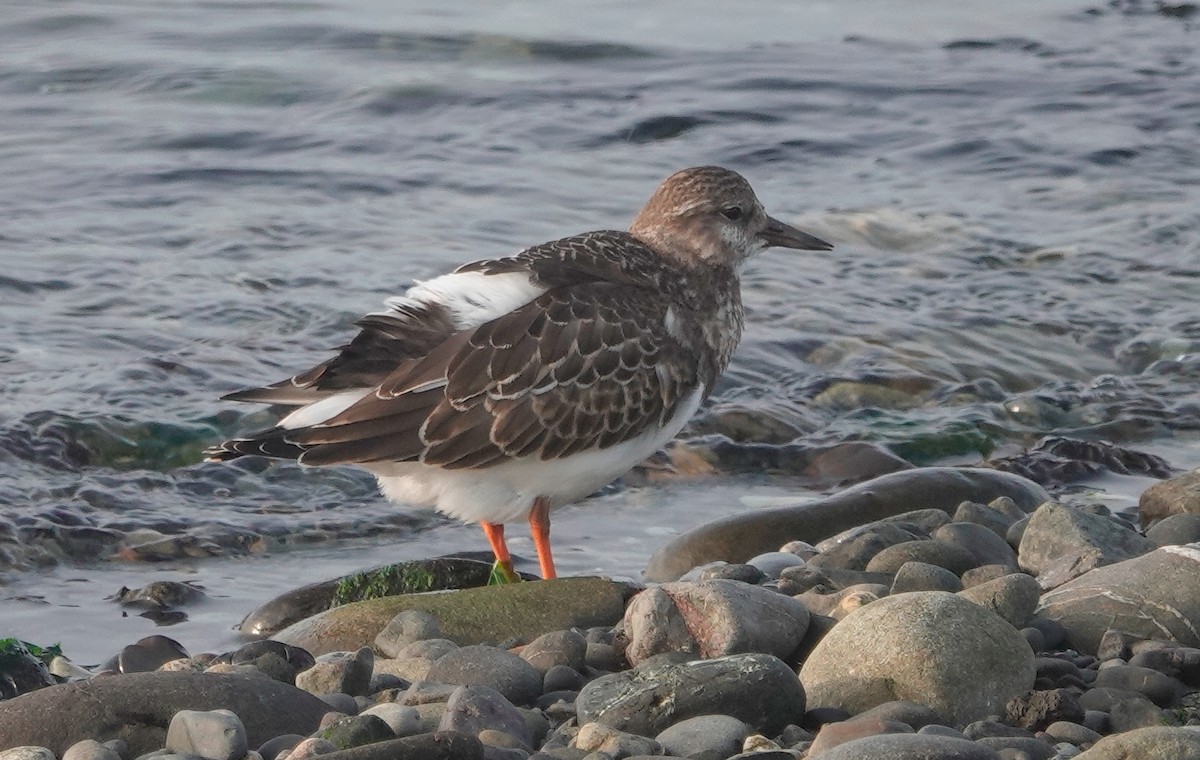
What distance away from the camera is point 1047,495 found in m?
6.88

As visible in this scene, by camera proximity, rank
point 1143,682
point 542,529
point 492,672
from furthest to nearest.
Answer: point 542,529
point 492,672
point 1143,682

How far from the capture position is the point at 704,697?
406 centimetres

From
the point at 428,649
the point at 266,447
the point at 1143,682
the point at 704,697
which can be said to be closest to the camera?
the point at 704,697

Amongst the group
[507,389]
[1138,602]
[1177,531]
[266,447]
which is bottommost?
[1177,531]

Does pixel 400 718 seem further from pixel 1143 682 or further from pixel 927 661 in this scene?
pixel 1143 682

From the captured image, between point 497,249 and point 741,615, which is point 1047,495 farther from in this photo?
point 497,249

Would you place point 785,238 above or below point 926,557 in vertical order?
above

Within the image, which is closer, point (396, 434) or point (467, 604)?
point (467, 604)

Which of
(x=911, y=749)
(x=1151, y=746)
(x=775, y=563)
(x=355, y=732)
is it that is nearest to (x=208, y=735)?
(x=355, y=732)

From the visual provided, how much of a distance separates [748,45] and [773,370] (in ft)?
23.3

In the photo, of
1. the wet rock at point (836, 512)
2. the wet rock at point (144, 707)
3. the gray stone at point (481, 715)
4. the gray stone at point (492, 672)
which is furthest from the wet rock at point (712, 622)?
the wet rock at point (836, 512)

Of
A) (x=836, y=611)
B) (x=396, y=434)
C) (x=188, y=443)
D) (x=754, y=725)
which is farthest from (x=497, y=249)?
(x=754, y=725)

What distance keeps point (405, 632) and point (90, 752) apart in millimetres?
1286

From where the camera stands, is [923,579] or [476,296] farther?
[476,296]
